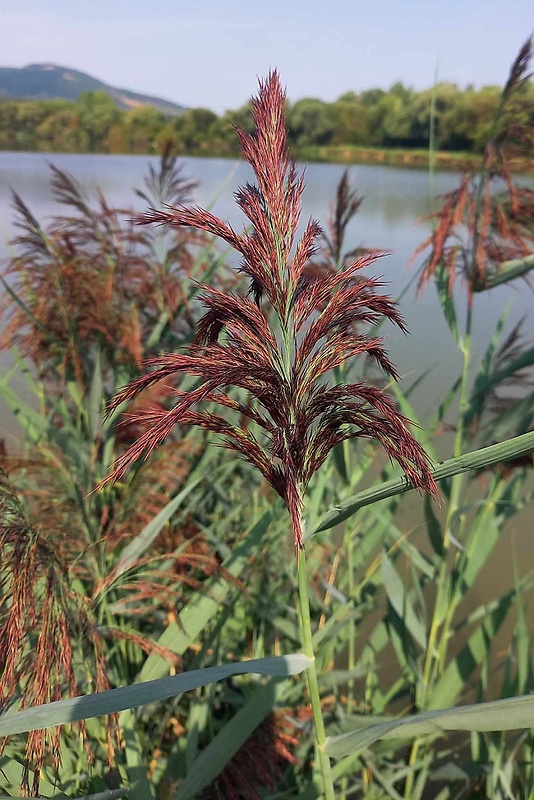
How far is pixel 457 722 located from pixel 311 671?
14 centimetres

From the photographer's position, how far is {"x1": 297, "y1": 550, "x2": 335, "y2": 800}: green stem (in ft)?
1.64

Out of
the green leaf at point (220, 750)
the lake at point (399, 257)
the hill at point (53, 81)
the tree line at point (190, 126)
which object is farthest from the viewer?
the hill at point (53, 81)

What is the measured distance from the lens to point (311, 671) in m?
0.54

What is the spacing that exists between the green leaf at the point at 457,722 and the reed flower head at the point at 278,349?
0.72 feet

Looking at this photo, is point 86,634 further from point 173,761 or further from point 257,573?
point 257,573

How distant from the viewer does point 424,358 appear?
2.81 m

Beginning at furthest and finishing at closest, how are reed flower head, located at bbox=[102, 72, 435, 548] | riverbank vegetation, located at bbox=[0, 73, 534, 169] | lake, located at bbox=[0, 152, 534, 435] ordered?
riverbank vegetation, located at bbox=[0, 73, 534, 169]
lake, located at bbox=[0, 152, 534, 435]
reed flower head, located at bbox=[102, 72, 435, 548]

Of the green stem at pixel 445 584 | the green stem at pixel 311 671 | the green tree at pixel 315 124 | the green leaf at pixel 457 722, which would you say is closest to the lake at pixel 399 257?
the green stem at pixel 445 584

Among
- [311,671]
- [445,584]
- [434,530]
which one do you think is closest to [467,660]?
[445,584]

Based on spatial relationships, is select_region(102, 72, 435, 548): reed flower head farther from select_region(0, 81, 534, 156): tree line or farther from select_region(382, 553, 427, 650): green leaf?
select_region(0, 81, 534, 156): tree line

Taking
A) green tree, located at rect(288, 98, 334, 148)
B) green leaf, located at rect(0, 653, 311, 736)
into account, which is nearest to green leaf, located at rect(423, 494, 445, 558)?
green leaf, located at rect(0, 653, 311, 736)

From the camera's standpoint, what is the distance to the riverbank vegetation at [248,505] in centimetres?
44

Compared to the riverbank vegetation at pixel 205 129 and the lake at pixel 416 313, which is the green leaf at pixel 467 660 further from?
the riverbank vegetation at pixel 205 129

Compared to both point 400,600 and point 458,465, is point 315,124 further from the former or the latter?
point 458,465
